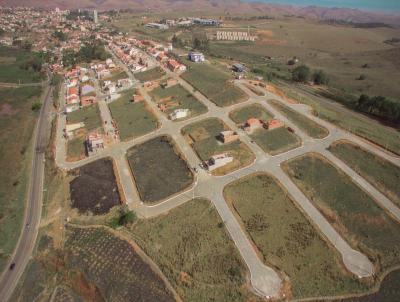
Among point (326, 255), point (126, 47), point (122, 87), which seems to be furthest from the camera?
point (126, 47)

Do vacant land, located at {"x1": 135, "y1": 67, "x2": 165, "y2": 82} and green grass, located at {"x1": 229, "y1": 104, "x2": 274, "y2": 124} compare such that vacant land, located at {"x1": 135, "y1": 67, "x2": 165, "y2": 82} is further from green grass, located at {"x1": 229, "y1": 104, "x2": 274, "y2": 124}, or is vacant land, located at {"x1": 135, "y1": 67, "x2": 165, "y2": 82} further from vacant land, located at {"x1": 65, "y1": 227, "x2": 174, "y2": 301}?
vacant land, located at {"x1": 65, "y1": 227, "x2": 174, "y2": 301}

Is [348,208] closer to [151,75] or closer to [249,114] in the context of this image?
[249,114]

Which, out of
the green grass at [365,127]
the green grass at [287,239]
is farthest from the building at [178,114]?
the green grass at [365,127]

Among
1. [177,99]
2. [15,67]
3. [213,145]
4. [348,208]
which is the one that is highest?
[213,145]

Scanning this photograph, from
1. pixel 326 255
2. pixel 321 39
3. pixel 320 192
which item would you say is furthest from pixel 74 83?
pixel 321 39

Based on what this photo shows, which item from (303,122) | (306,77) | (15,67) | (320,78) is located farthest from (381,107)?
(15,67)

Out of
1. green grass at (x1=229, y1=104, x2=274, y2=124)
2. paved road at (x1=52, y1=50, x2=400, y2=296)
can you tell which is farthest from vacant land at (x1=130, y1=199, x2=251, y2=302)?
green grass at (x1=229, y1=104, x2=274, y2=124)

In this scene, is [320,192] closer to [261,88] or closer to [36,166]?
[261,88]
